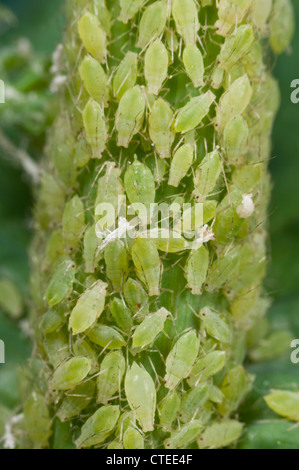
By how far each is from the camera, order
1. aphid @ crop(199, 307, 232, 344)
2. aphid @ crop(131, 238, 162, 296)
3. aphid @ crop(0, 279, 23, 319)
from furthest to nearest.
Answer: aphid @ crop(0, 279, 23, 319), aphid @ crop(199, 307, 232, 344), aphid @ crop(131, 238, 162, 296)

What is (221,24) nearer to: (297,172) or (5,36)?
(297,172)

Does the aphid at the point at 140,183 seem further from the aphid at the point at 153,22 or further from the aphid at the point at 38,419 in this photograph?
the aphid at the point at 38,419

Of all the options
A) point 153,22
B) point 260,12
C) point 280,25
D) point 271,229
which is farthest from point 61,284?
point 271,229

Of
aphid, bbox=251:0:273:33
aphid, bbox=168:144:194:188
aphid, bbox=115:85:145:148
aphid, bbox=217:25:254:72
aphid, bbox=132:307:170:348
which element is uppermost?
aphid, bbox=251:0:273:33

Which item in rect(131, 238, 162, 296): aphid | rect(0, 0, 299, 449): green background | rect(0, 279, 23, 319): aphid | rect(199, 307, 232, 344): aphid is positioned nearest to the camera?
rect(131, 238, 162, 296): aphid

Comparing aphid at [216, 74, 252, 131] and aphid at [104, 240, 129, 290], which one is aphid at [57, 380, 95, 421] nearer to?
aphid at [104, 240, 129, 290]

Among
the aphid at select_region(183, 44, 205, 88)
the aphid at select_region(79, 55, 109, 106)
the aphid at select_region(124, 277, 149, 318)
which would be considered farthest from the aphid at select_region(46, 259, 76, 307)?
the aphid at select_region(183, 44, 205, 88)

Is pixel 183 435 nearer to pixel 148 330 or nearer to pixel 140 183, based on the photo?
pixel 148 330

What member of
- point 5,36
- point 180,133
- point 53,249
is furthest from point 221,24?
point 5,36
